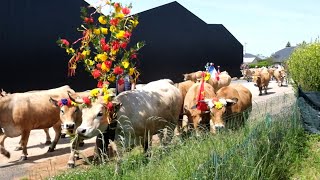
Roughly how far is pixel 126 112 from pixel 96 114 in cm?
79

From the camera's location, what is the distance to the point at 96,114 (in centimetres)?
609

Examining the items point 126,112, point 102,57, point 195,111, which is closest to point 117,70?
point 102,57

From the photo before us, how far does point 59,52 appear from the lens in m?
19.7

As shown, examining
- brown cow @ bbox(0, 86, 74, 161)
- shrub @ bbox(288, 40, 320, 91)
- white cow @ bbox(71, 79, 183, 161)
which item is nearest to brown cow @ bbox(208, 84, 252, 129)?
white cow @ bbox(71, 79, 183, 161)

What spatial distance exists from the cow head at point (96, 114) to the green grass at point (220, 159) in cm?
65

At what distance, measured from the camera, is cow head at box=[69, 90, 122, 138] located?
594 cm

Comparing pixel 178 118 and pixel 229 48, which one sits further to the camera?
pixel 229 48

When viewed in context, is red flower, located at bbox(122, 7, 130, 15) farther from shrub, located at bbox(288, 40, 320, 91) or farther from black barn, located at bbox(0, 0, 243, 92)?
black barn, located at bbox(0, 0, 243, 92)

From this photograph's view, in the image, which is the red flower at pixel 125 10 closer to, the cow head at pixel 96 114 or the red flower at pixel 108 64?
the red flower at pixel 108 64

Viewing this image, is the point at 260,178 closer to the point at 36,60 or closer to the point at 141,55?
the point at 36,60

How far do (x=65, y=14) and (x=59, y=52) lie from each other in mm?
1971

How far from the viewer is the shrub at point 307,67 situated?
32.7 feet

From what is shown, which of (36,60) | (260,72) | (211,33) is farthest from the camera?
(211,33)

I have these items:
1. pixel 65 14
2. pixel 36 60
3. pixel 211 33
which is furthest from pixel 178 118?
pixel 211 33
